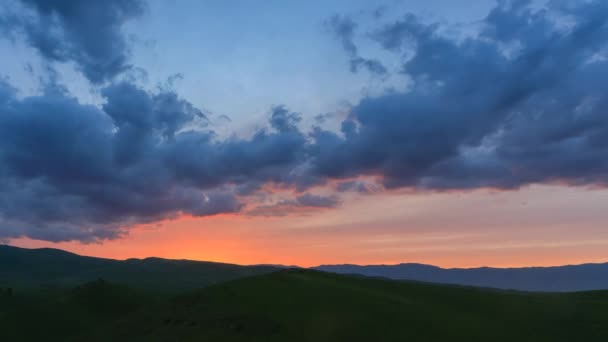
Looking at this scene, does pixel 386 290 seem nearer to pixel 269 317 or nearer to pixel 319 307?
pixel 319 307

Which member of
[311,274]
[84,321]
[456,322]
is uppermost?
[311,274]

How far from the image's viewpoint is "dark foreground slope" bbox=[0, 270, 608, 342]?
119ft

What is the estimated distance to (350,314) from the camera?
3916 cm

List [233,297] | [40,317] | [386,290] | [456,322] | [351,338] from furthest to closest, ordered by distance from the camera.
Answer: [40,317]
[386,290]
[233,297]
[456,322]
[351,338]

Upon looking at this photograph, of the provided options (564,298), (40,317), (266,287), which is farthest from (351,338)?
(40,317)

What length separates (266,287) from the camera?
1858 inches

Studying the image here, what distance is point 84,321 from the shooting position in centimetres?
6138

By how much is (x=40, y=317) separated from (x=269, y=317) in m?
38.3

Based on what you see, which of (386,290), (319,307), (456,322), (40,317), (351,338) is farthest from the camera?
(40,317)

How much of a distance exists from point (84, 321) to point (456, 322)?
4734cm

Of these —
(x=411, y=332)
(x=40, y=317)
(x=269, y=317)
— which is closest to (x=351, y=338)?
(x=411, y=332)

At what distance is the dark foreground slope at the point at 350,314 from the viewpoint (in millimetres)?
36406

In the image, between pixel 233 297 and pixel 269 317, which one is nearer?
pixel 269 317

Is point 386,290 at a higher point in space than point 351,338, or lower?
higher
